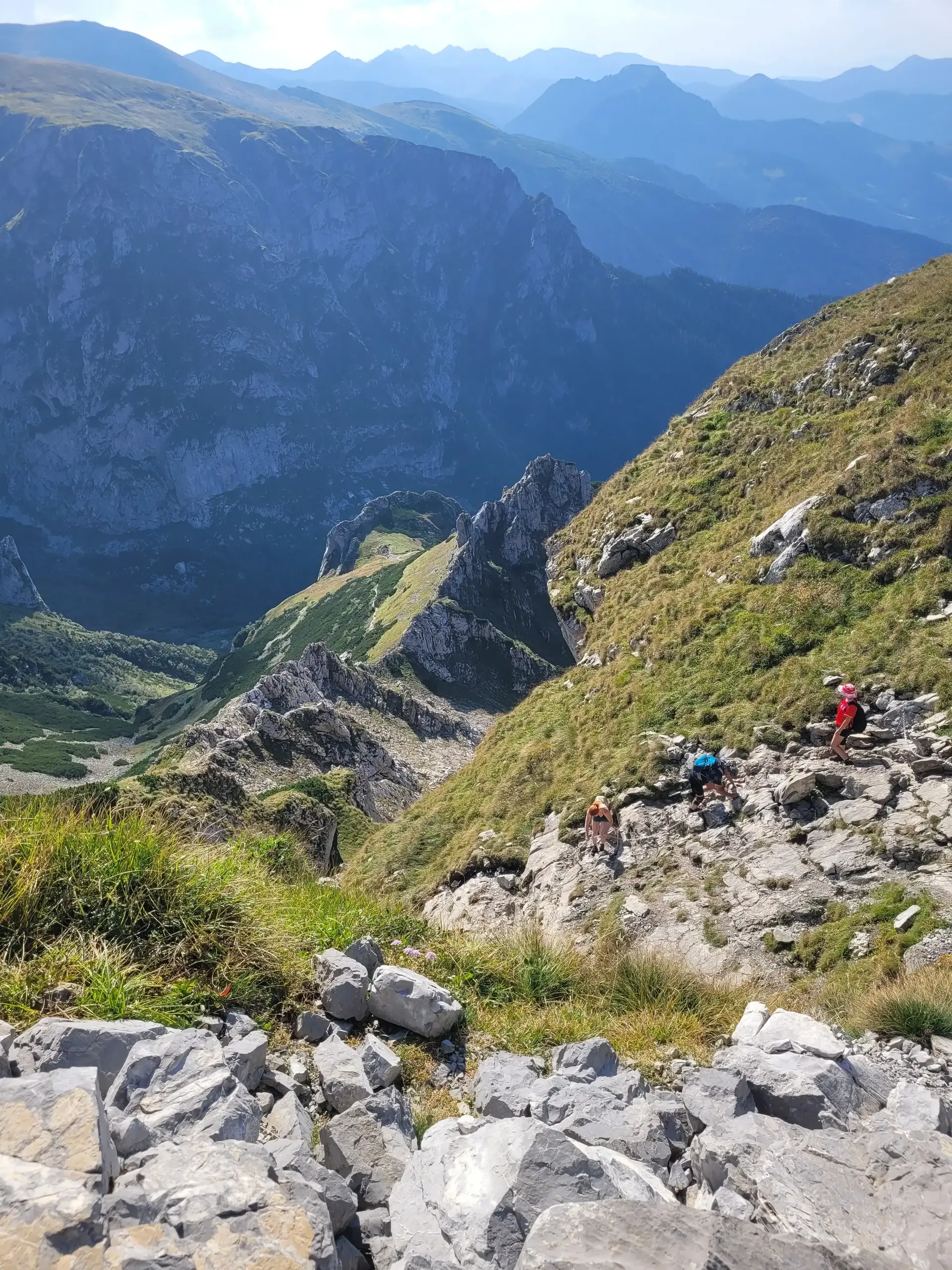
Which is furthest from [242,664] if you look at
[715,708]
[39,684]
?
[715,708]

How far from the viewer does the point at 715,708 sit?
65.3 ft

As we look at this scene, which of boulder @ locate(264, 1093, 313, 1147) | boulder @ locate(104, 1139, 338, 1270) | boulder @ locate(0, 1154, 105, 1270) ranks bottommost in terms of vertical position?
boulder @ locate(264, 1093, 313, 1147)

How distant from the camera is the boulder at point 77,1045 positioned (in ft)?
16.4

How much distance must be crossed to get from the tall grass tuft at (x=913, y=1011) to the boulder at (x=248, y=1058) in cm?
581

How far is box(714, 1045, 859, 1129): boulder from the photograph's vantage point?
5.42 m

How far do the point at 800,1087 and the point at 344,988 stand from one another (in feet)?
12.9

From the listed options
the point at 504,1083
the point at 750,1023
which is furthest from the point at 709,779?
the point at 504,1083

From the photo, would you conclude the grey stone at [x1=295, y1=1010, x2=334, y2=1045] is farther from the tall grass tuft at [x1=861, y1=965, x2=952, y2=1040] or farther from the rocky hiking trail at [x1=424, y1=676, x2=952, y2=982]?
the tall grass tuft at [x1=861, y1=965, x2=952, y2=1040]

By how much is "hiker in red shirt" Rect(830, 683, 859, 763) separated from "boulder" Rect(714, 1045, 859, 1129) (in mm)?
10863

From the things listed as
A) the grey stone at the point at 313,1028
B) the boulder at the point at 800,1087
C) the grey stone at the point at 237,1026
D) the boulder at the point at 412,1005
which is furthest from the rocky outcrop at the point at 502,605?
the boulder at the point at 800,1087

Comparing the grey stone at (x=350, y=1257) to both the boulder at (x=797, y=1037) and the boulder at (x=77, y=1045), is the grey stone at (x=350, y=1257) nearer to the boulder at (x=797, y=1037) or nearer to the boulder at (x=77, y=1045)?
the boulder at (x=77, y=1045)

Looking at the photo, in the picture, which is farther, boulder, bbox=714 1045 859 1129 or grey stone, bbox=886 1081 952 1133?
boulder, bbox=714 1045 859 1129

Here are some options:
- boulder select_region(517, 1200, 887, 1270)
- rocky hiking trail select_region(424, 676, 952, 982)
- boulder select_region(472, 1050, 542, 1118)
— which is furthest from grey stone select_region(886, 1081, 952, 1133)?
rocky hiking trail select_region(424, 676, 952, 982)

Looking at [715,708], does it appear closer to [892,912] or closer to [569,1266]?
[892,912]
